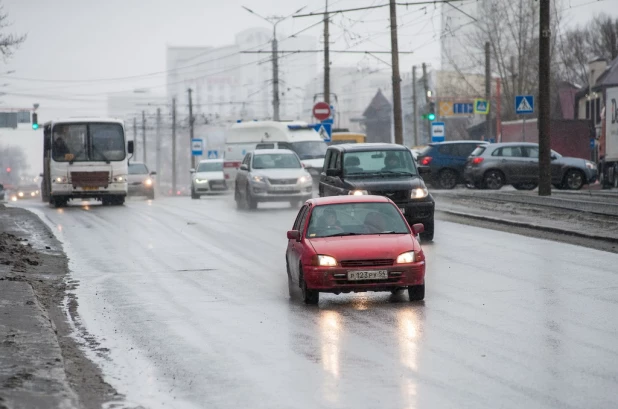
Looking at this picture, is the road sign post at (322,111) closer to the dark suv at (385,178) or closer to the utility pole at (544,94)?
the utility pole at (544,94)

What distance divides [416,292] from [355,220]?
1.49 metres

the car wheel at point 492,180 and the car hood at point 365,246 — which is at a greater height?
the car hood at point 365,246

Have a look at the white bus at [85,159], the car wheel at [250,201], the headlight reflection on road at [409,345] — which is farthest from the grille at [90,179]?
the headlight reflection on road at [409,345]

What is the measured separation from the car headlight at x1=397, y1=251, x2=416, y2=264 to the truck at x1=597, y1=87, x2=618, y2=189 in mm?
34605

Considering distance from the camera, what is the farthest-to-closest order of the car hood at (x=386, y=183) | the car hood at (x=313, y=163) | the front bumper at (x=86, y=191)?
the car hood at (x=313, y=163) → the front bumper at (x=86, y=191) → the car hood at (x=386, y=183)

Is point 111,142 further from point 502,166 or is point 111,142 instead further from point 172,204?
point 502,166

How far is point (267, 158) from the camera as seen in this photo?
38.0 metres

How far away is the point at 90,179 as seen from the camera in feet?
136

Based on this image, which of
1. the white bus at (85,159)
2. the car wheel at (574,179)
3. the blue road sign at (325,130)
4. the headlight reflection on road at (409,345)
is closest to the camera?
the headlight reflection on road at (409,345)

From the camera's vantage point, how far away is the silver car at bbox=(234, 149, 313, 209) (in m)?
36.3

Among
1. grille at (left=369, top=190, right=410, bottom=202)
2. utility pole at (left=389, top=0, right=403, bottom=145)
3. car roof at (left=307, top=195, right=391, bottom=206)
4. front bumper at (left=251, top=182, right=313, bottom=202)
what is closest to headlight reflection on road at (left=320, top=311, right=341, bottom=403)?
car roof at (left=307, top=195, right=391, bottom=206)

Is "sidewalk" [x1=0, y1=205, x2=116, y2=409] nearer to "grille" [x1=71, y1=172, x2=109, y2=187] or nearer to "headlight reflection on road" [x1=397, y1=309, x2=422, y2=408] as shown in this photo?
"headlight reflection on road" [x1=397, y1=309, x2=422, y2=408]

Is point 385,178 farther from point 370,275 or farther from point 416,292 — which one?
point 370,275

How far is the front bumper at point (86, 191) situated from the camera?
41250mm
